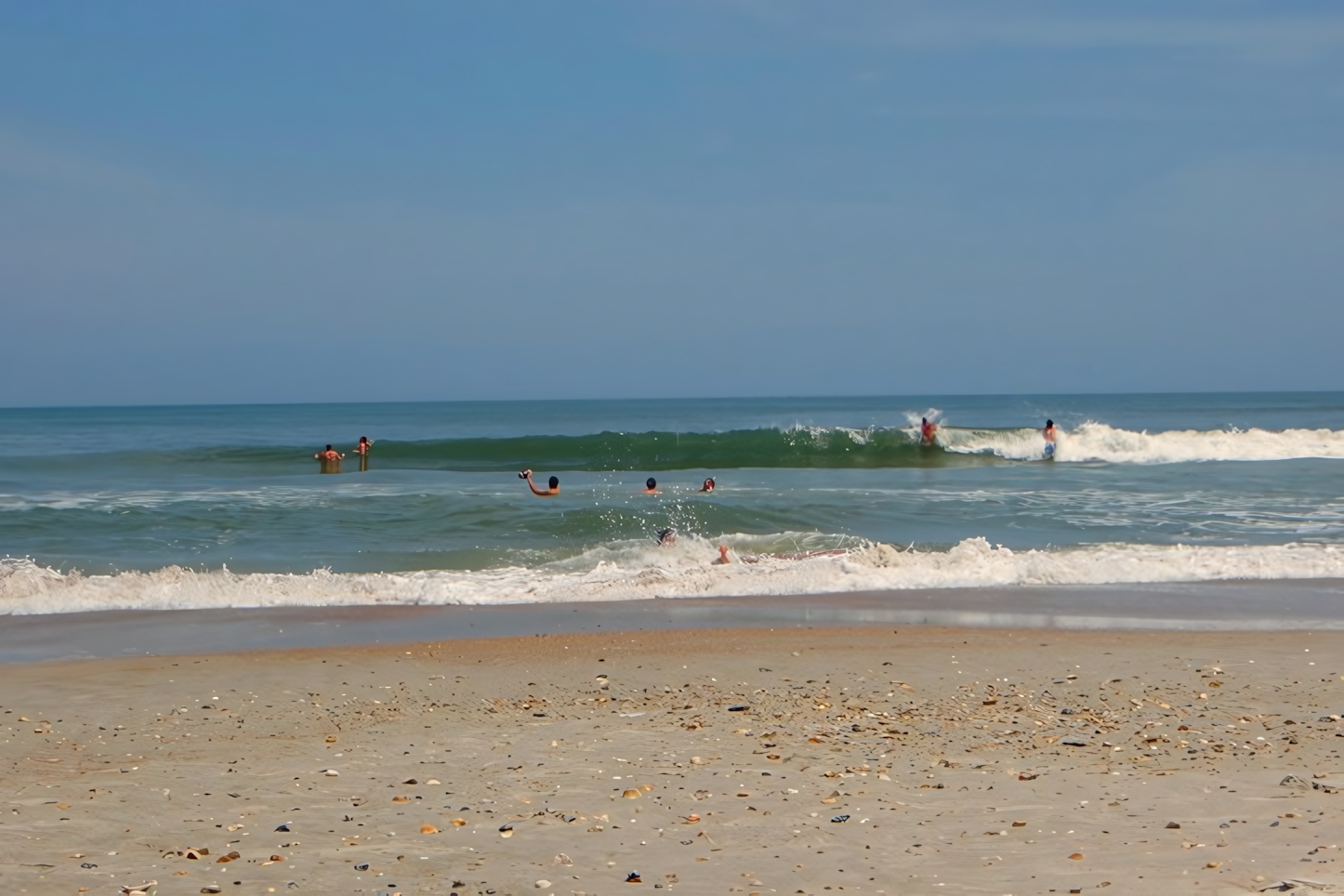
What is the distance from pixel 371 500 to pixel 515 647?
13827mm

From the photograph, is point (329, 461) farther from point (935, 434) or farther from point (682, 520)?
point (935, 434)

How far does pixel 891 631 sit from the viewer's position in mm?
10477

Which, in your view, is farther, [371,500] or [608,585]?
[371,500]

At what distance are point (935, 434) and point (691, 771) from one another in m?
35.8

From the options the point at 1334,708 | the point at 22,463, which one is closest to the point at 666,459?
the point at 22,463

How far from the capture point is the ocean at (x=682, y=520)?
13547 mm

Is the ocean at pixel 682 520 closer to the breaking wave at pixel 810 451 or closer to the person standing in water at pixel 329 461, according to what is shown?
the breaking wave at pixel 810 451

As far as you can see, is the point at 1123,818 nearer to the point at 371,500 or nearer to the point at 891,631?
the point at 891,631

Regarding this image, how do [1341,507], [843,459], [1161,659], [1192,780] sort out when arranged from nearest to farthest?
[1192,780], [1161,659], [1341,507], [843,459]

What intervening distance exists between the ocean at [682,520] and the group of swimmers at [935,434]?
53cm

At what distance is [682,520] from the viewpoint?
19.7m

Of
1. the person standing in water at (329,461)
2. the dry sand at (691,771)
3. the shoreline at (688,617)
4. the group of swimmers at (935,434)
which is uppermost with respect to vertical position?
the group of swimmers at (935,434)

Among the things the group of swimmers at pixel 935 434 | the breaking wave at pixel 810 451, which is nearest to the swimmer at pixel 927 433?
the group of swimmers at pixel 935 434

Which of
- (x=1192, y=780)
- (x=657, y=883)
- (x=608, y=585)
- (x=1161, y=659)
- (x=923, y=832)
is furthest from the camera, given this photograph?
(x=608, y=585)
